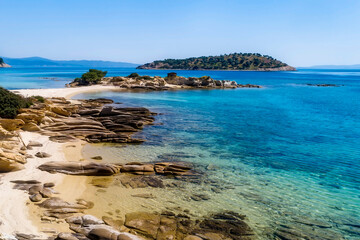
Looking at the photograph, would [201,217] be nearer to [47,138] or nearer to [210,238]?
[210,238]

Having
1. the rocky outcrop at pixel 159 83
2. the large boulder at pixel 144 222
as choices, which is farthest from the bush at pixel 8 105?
the rocky outcrop at pixel 159 83

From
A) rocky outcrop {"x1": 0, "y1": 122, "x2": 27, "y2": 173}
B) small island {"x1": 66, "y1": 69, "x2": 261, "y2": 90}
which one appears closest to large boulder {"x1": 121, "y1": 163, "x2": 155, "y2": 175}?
rocky outcrop {"x1": 0, "y1": 122, "x2": 27, "y2": 173}

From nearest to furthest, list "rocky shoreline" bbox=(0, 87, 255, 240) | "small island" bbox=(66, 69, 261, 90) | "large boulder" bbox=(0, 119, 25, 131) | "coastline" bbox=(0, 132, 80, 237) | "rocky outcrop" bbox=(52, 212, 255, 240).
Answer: "rocky outcrop" bbox=(52, 212, 255, 240) → "coastline" bbox=(0, 132, 80, 237) → "rocky shoreline" bbox=(0, 87, 255, 240) → "large boulder" bbox=(0, 119, 25, 131) → "small island" bbox=(66, 69, 261, 90)

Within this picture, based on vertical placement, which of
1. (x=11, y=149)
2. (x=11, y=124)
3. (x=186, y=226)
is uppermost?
(x=11, y=124)

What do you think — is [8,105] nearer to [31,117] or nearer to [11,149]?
[31,117]

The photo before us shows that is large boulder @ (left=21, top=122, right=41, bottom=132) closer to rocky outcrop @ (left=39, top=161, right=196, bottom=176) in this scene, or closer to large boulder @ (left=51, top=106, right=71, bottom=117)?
large boulder @ (left=51, top=106, right=71, bottom=117)

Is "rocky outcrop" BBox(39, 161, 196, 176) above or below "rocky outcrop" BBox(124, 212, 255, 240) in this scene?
above

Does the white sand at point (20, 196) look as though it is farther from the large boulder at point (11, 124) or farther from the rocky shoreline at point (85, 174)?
the large boulder at point (11, 124)

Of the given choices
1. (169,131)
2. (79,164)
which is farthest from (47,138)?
(169,131)

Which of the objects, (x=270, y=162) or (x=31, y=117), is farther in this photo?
(x=31, y=117)

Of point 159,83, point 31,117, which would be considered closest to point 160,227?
point 31,117

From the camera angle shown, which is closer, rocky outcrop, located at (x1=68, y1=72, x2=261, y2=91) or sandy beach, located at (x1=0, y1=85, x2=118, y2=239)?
sandy beach, located at (x1=0, y1=85, x2=118, y2=239)

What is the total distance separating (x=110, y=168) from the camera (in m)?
18.2

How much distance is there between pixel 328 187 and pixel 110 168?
47.2 feet
